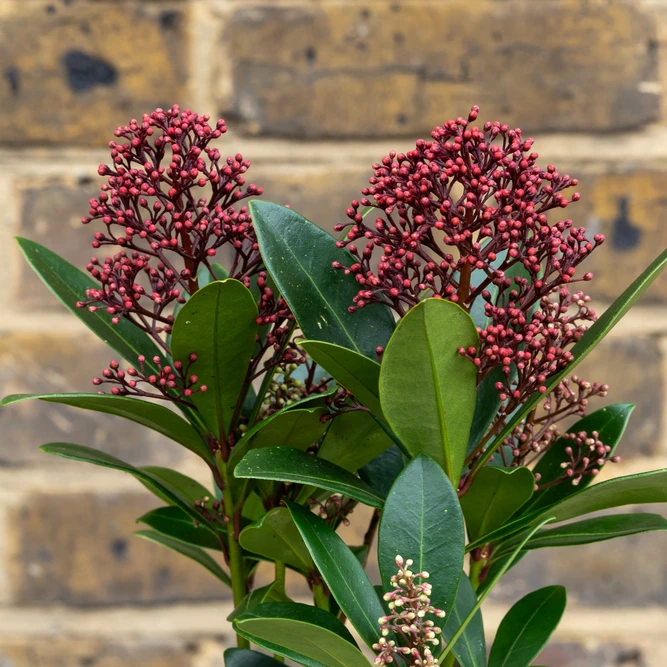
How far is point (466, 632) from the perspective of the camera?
0.46m

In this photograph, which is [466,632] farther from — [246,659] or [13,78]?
[13,78]

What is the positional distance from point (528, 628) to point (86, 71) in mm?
881

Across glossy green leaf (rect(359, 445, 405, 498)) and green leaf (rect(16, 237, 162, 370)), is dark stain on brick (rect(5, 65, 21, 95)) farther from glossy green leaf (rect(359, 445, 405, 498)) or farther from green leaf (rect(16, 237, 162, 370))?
glossy green leaf (rect(359, 445, 405, 498))

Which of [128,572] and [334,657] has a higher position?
[334,657]

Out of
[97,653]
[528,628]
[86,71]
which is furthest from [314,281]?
[97,653]

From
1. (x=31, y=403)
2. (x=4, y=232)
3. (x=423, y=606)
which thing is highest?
(x=4, y=232)

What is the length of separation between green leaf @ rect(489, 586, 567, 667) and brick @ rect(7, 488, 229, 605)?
0.63 meters

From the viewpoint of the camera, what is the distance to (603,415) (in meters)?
0.49

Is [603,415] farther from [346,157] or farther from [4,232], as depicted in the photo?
[4,232]

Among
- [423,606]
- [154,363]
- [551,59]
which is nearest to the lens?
[423,606]

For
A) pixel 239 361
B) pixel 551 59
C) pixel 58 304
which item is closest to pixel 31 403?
pixel 58 304

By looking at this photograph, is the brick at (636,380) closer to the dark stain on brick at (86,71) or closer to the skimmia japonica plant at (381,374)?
the skimmia japonica plant at (381,374)

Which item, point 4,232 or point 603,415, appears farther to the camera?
point 4,232

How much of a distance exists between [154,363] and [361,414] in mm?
135
